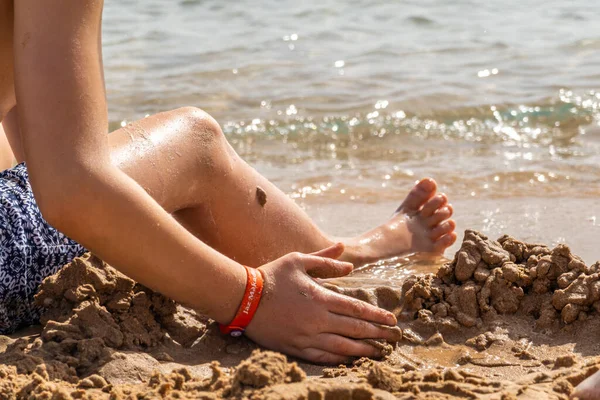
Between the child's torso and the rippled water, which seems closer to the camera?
the child's torso

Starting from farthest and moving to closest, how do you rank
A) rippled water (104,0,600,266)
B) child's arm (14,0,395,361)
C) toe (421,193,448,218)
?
1. rippled water (104,0,600,266)
2. toe (421,193,448,218)
3. child's arm (14,0,395,361)

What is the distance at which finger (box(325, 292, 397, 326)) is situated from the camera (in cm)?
234

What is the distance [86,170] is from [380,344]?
93 centimetres

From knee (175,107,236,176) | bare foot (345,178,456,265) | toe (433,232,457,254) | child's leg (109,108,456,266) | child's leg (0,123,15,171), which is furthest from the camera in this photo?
toe (433,232,457,254)

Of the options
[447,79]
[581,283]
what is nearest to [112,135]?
[581,283]

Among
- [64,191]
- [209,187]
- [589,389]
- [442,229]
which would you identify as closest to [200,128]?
[209,187]

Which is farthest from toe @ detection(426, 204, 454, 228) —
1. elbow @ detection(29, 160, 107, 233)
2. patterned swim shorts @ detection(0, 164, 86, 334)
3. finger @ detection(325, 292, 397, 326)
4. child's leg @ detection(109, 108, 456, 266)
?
elbow @ detection(29, 160, 107, 233)

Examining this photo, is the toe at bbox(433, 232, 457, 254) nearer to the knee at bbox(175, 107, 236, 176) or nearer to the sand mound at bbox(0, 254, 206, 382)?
the knee at bbox(175, 107, 236, 176)

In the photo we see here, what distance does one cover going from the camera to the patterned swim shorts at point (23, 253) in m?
2.31

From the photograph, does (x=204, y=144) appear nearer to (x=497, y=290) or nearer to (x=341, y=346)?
(x=341, y=346)

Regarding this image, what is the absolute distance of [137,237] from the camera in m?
2.04

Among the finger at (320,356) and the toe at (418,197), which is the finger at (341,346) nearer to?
the finger at (320,356)

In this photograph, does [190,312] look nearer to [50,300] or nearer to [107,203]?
[50,300]

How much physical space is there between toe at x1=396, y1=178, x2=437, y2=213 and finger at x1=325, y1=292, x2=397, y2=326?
135 cm
